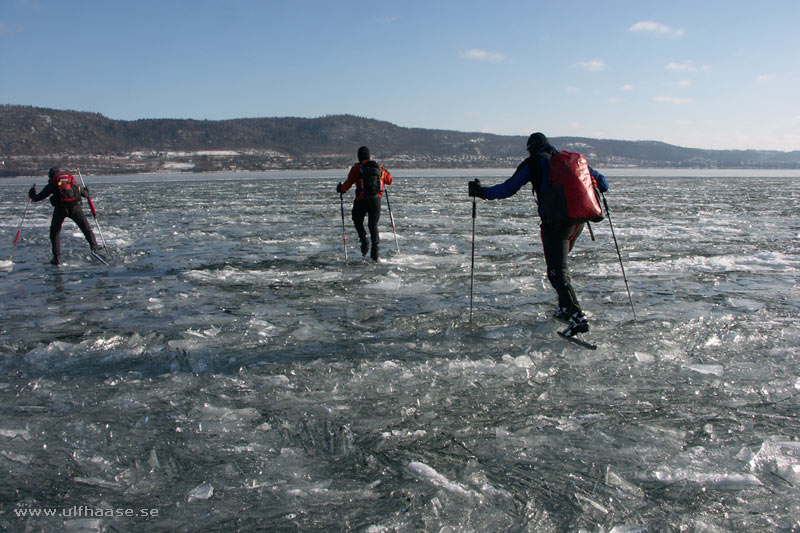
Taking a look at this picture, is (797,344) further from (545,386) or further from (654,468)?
(654,468)

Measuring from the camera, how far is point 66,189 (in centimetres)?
923

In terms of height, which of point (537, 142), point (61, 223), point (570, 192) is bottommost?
point (61, 223)

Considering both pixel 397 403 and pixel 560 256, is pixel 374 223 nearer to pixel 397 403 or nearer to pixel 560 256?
pixel 560 256

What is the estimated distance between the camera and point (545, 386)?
375 centimetres

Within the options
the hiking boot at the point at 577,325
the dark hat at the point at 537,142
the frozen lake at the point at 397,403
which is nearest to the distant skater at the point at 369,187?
the frozen lake at the point at 397,403

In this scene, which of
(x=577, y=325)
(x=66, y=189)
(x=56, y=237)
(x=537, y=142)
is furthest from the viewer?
(x=66, y=189)

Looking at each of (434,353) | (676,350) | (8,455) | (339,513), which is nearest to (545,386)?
(434,353)

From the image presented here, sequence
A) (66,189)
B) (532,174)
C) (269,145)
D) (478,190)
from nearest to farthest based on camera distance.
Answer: (532,174)
(478,190)
(66,189)
(269,145)

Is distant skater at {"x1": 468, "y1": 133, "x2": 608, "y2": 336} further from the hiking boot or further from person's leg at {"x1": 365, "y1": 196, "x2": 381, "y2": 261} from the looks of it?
person's leg at {"x1": 365, "y1": 196, "x2": 381, "y2": 261}

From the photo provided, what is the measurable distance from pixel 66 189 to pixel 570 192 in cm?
866

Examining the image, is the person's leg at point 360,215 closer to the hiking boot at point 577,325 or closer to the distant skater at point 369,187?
the distant skater at point 369,187

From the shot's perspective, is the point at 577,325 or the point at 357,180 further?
the point at 357,180

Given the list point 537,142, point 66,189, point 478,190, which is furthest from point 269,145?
point 537,142

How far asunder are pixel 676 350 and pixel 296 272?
5.34 meters
